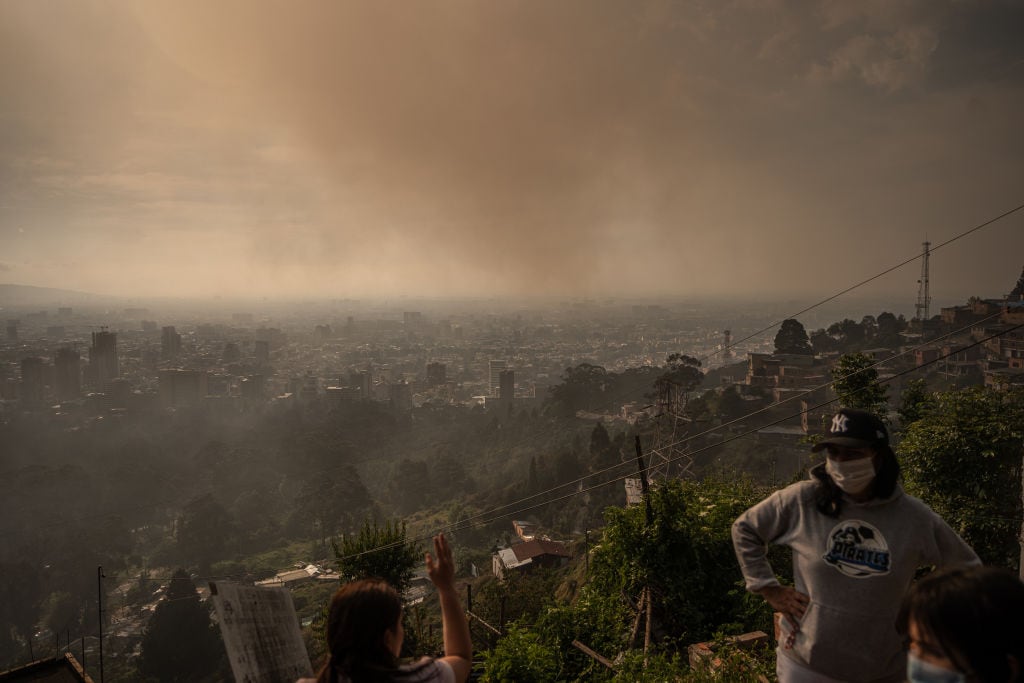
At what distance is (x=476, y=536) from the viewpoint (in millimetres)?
32438

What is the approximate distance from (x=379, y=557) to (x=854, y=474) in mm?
9550

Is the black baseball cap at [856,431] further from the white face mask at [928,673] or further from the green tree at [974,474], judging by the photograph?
the green tree at [974,474]

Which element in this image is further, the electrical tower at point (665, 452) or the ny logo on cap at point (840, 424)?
the electrical tower at point (665, 452)

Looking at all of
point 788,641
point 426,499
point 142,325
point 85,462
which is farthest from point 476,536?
point 142,325

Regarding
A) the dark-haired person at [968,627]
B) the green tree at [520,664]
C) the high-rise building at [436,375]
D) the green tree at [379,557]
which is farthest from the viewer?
the high-rise building at [436,375]

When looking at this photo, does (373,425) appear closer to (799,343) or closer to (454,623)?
(799,343)

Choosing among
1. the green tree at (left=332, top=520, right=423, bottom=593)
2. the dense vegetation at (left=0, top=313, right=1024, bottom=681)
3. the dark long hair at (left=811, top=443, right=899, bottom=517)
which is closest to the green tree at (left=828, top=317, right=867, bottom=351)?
the dense vegetation at (left=0, top=313, right=1024, bottom=681)

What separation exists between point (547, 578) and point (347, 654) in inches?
762

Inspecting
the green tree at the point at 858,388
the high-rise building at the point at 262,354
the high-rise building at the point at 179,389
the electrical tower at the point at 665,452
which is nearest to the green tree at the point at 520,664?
the electrical tower at the point at 665,452

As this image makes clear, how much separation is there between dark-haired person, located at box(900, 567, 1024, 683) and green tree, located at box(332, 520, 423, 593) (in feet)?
30.8

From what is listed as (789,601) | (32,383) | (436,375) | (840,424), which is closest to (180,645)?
(789,601)

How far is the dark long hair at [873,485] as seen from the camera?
179 cm

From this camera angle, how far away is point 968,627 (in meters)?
1.13

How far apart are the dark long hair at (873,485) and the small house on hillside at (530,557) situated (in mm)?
19860
